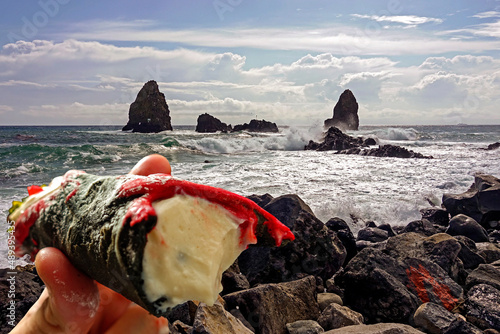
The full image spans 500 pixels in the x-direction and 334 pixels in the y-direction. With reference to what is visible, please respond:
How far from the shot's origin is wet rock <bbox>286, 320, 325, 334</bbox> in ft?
10.2

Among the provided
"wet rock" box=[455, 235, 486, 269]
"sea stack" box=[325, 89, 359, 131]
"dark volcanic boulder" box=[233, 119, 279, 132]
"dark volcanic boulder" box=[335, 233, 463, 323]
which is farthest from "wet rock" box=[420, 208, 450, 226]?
Result: "sea stack" box=[325, 89, 359, 131]

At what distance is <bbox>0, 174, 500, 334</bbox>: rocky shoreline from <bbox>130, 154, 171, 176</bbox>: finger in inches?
58.4

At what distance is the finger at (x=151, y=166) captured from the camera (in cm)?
120

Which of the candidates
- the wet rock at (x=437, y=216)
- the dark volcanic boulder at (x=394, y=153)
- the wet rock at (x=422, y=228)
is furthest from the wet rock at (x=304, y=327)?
the dark volcanic boulder at (x=394, y=153)

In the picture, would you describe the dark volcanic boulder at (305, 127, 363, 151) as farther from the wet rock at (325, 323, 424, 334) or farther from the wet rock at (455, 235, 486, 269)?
the wet rock at (325, 323, 424, 334)

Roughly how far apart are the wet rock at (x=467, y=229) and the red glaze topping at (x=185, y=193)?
23.7 feet

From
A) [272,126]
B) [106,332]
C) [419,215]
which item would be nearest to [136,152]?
[419,215]

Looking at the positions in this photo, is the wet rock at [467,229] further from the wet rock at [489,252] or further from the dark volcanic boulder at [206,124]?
the dark volcanic boulder at [206,124]

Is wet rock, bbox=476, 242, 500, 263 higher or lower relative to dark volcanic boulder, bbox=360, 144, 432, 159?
lower

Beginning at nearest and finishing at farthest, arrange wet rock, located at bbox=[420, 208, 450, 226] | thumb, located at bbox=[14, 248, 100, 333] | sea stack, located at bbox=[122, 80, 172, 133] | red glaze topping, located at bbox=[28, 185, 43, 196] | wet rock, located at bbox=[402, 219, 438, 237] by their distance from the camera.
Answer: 1. thumb, located at bbox=[14, 248, 100, 333]
2. red glaze topping, located at bbox=[28, 185, 43, 196]
3. wet rock, located at bbox=[402, 219, 438, 237]
4. wet rock, located at bbox=[420, 208, 450, 226]
5. sea stack, located at bbox=[122, 80, 172, 133]

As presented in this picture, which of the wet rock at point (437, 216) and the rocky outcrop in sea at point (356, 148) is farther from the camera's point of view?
the rocky outcrop in sea at point (356, 148)

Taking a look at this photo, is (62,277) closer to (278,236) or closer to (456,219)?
(278,236)

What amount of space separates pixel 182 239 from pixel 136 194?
0.15 m

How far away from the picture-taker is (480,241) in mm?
6902
